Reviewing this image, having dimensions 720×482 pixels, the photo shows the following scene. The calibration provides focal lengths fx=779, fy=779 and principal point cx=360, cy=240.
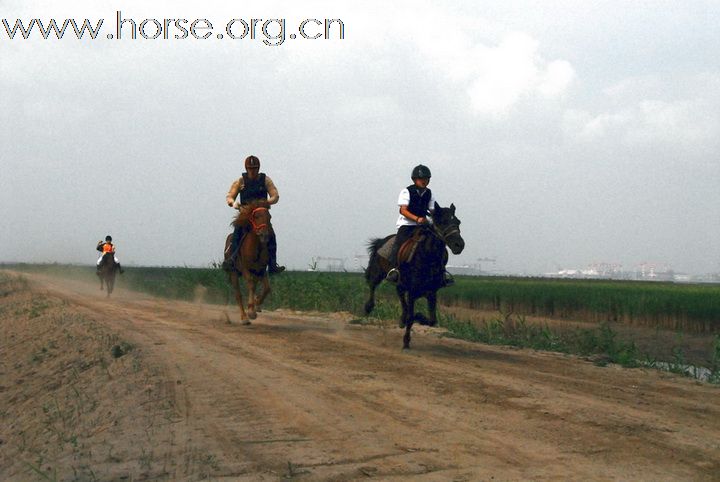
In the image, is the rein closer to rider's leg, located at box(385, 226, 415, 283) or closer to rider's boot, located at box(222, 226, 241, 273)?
rider's leg, located at box(385, 226, 415, 283)

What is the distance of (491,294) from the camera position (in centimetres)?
3384

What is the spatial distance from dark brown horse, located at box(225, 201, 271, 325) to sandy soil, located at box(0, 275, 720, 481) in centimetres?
240

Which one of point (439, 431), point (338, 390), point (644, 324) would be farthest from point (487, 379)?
point (644, 324)

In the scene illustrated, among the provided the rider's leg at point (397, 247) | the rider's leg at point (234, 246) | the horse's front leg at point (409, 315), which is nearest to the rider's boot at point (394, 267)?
the rider's leg at point (397, 247)

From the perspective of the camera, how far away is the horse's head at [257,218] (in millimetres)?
13680

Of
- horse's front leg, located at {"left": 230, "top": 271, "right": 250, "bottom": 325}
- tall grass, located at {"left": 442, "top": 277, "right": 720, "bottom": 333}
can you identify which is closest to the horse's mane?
horse's front leg, located at {"left": 230, "top": 271, "right": 250, "bottom": 325}

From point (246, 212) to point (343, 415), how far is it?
7.91 metres

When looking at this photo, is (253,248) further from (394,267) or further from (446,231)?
(446,231)

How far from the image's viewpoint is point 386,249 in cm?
1173

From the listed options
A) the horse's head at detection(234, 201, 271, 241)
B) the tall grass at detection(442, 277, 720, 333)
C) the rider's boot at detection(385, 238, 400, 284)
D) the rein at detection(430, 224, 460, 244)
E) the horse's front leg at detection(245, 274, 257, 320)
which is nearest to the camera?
the rein at detection(430, 224, 460, 244)

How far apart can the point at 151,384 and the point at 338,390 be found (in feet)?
6.35

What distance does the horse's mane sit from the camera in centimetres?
1380

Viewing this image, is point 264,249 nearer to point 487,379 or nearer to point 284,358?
point 284,358

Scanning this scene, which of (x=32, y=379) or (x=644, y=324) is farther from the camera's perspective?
(x=644, y=324)
